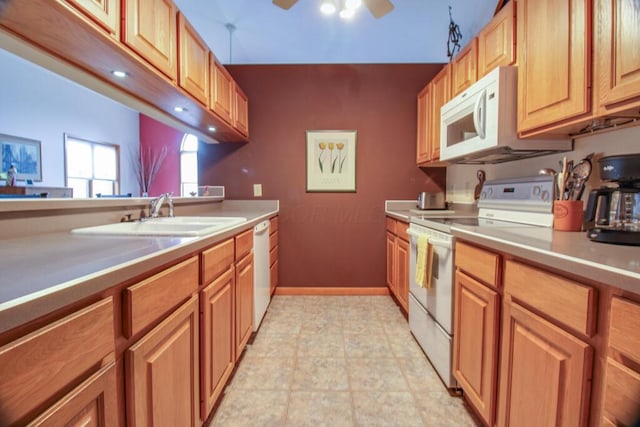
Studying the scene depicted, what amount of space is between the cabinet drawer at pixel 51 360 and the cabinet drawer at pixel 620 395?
1.14 meters

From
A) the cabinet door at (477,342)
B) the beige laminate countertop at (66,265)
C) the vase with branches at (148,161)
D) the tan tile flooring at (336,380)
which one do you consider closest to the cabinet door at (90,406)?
the beige laminate countertop at (66,265)

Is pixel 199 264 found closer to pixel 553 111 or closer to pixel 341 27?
pixel 553 111

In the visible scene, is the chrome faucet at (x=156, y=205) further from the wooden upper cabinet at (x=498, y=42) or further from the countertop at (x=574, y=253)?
the wooden upper cabinet at (x=498, y=42)

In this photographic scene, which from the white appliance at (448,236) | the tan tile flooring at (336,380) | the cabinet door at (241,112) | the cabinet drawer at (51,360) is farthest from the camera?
the cabinet door at (241,112)

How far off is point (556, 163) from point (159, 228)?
7.53 feet

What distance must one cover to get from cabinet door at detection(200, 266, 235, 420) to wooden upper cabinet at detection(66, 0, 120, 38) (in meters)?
1.06

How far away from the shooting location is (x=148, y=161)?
5266mm

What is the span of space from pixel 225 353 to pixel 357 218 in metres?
1.93

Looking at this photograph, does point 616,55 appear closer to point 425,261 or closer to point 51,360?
point 425,261

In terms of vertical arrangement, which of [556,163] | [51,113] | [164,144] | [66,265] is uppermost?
[164,144]

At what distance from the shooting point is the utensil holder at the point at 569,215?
A: 1178 millimetres

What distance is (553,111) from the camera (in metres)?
1.22

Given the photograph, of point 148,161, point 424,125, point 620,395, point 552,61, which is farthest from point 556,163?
point 148,161

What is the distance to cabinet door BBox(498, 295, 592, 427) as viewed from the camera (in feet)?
2.36
